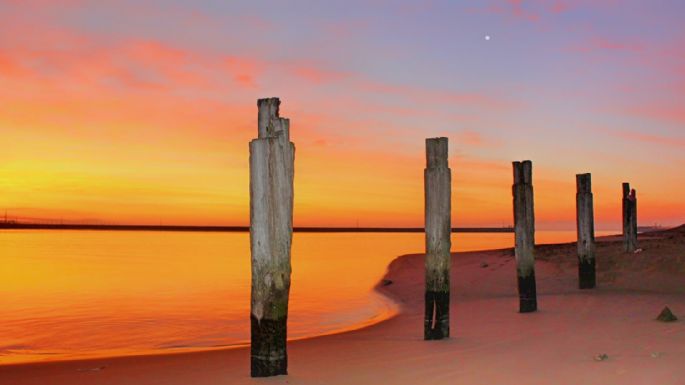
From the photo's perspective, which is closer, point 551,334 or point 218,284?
point 551,334

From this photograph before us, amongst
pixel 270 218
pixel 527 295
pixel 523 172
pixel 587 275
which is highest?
pixel 523 172

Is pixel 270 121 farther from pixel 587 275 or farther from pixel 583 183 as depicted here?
pixel 587 275

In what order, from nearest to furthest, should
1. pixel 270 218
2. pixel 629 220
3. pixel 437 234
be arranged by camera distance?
pixel 270 218, pixel 437 234, pixel 629 220

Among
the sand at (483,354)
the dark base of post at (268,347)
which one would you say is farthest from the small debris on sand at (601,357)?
the dark base of post at (268,347)

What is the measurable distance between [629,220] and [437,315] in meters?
16.1

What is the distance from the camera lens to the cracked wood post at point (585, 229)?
1864 cm

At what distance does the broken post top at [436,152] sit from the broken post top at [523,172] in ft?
14.3

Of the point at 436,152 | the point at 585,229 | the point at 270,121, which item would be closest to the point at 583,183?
the point at 585,229

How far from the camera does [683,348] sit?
912cm

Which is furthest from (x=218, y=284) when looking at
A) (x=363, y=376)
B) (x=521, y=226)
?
(x=363, y=376)

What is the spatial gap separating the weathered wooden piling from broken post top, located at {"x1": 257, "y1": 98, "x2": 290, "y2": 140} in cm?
1994

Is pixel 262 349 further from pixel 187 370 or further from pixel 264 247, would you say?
pixel 187 370

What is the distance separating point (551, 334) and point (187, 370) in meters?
6.55

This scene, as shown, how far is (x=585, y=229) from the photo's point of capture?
1881cm
